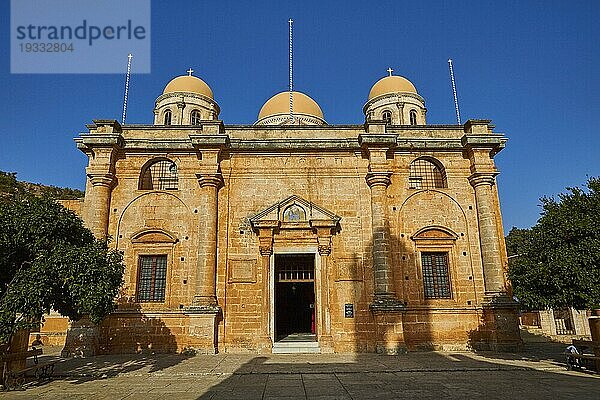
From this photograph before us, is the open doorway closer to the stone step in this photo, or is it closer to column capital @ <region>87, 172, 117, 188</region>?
the stone step

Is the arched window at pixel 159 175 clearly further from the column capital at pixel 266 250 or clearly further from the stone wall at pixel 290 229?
the column capital at pixel 266 250

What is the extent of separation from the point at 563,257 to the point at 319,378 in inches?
292

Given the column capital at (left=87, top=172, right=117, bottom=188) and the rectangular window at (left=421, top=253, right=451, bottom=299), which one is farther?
the column capital at (left=87, top=172, right=117, bottom=188)

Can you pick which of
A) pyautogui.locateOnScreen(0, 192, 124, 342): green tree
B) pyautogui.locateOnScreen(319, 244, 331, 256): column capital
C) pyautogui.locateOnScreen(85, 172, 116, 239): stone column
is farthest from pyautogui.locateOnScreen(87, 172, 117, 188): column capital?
pyautogui.locateOnScreen(319, 244, 331, 256): column capital

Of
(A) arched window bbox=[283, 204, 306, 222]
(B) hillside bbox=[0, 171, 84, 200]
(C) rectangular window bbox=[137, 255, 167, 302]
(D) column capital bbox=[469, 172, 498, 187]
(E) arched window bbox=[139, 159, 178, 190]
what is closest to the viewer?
(C) rectangular window bbox=[137, 255, 167, 302]

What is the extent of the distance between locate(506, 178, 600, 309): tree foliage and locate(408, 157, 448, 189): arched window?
18.0 ft

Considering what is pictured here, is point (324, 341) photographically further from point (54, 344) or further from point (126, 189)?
point (54, 344)

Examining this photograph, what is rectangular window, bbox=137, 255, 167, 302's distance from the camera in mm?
16438

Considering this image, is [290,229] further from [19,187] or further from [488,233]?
[19,187]

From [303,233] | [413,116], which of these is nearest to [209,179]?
[303,233]

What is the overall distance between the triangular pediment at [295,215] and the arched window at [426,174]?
4158mm

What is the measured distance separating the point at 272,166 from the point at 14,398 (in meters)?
11.7

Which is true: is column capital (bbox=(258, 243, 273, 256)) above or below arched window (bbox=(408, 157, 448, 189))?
below

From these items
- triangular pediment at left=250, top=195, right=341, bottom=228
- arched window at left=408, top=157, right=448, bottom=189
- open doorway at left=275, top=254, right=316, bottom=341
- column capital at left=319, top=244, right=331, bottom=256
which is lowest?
open doorway at left=275, top=254, right=316, bottom=341
